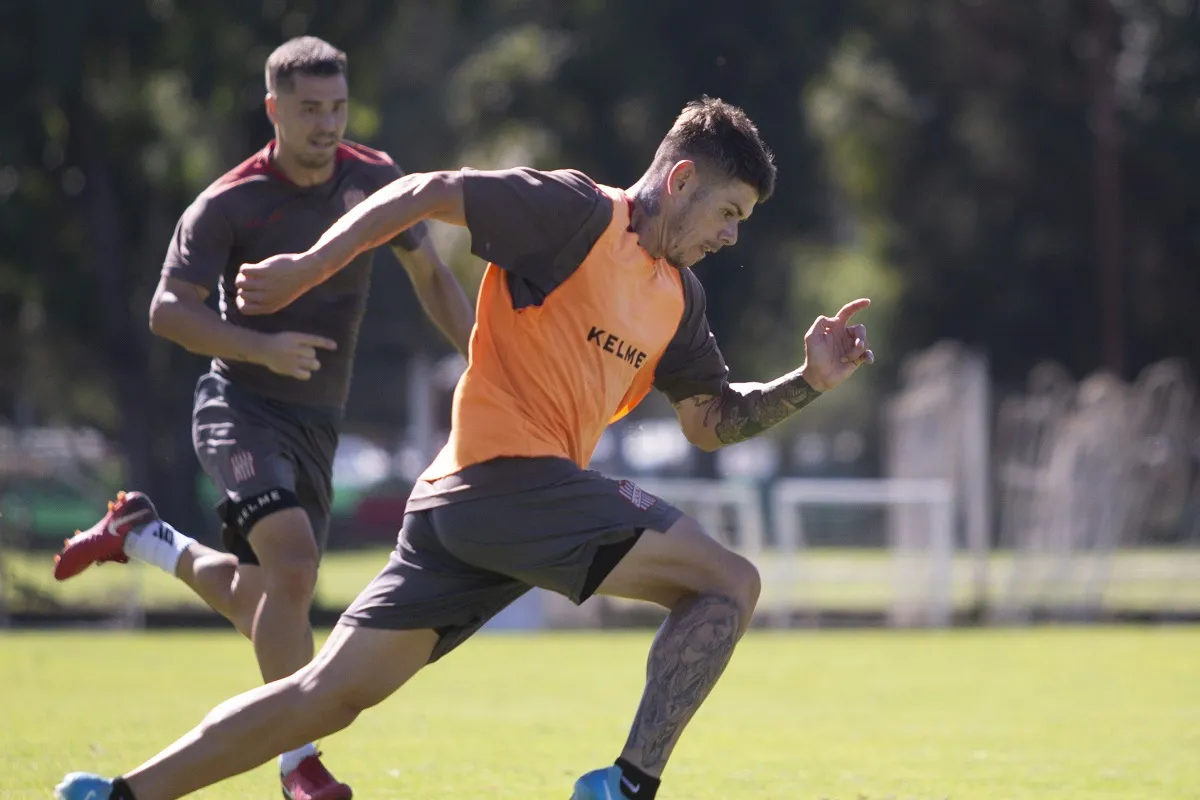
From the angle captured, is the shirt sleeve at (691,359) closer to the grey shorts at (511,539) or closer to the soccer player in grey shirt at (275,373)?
the grey shorts at (511,539)

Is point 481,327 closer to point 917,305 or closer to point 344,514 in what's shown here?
point 344,514

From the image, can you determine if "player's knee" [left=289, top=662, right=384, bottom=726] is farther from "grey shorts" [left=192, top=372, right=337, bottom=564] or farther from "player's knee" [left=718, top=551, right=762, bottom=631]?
"grey shorts" [left=192, top=372, right=337, bottom=564]

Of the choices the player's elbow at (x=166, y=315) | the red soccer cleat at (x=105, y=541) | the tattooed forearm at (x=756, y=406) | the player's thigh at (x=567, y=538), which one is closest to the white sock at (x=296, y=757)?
the red soccer cleat at (x=105, y=541)

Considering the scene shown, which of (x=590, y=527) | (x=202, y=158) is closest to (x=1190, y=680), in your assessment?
(x=590, y=527)

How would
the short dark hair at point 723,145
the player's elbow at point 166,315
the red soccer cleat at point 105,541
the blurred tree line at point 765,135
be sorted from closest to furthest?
the short dark hair at point 723,145, the player's elbow at point 166,315, the red soccer cleat at point 105,541, the blurred tree line at point 765,135

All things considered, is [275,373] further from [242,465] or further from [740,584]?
[740,584]

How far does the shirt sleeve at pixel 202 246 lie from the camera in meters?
7.16

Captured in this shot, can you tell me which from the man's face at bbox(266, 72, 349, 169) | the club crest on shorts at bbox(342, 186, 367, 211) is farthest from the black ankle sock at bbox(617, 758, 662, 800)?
the man's face at bbox(266, 72, 349, 169)

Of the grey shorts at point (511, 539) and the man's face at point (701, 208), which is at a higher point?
the man's face at point (701, 208)

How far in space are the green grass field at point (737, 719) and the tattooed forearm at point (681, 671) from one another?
1.84 m

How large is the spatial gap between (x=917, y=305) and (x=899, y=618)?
2195 cm

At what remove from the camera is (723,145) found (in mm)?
5594

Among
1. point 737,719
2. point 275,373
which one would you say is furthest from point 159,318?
point 737,719

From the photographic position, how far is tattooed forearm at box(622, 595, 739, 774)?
549cm
